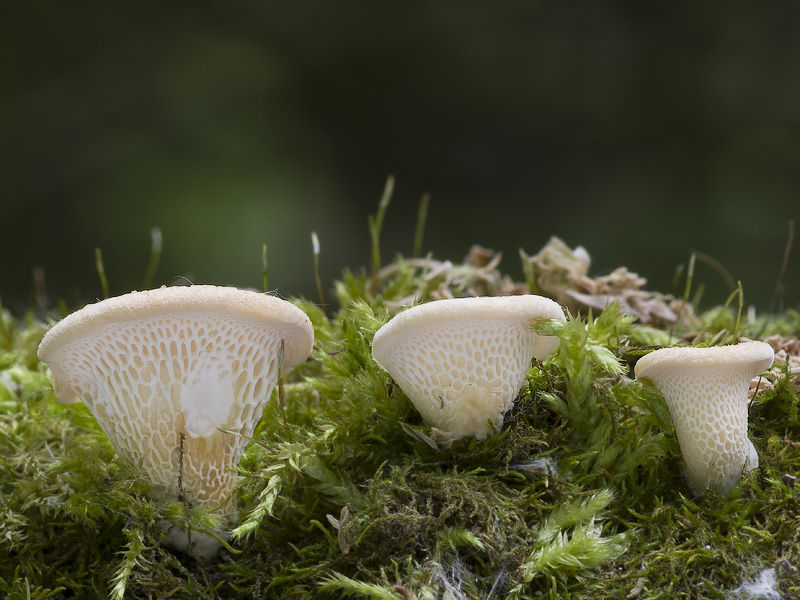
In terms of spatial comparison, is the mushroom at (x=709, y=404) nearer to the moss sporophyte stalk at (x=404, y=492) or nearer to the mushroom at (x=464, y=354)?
the moss sporophyte stalk at (x=404, y=492)

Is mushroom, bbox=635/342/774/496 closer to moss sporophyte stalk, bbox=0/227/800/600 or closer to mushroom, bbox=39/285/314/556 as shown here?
moss sporophyte stalk, bbox=0/227/800/600

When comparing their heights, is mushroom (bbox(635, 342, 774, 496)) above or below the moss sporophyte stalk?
above

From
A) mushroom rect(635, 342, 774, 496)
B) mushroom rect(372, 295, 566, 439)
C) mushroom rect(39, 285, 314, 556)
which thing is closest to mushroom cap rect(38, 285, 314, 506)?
mushroom rect(39, 285, 314, 556)

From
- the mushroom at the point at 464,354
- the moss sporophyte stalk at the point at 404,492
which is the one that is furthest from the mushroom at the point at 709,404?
the mushroom at the point at 464,354

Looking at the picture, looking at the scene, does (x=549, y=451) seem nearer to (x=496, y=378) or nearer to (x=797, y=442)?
(x=496, y=378)

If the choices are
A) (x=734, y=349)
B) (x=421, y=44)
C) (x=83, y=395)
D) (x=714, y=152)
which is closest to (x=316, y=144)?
(x=421, y=44)

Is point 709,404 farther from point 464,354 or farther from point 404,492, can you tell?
point 404,492

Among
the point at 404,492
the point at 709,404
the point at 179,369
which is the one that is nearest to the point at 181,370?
the point at 179,369
